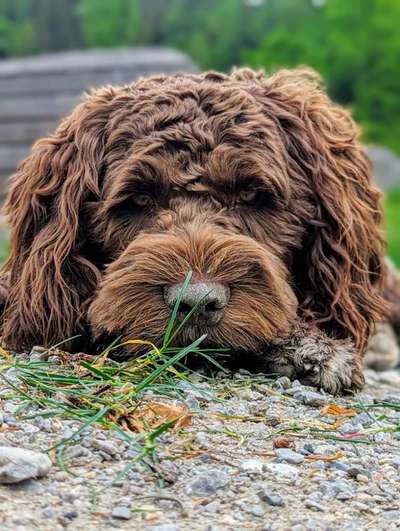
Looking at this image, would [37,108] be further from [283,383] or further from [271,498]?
[271,498]

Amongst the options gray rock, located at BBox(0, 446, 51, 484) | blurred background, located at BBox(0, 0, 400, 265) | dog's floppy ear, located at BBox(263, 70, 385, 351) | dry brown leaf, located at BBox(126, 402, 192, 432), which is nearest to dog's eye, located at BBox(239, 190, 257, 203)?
dog's floppy ear, located at BBox(263, 70, 385, 351)

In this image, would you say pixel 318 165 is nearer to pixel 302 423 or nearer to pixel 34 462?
pixel 302 423

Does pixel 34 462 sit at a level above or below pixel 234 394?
above

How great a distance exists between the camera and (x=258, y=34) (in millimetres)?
35688

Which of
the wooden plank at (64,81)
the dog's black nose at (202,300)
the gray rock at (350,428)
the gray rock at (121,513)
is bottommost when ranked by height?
the wooden plank at (64,81)

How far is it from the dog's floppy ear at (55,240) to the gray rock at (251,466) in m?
1.79

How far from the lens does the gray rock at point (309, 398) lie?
4625 mm

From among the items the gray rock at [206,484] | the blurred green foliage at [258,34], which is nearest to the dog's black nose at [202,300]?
the gray rock at [206,484]

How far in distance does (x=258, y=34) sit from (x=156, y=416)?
32906mm

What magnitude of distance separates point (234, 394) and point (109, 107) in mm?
1855

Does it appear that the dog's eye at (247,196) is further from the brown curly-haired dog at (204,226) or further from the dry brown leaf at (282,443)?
the dry brown leaf at (282,443)

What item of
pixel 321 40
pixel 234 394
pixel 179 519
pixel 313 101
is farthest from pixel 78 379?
pixel 321 40

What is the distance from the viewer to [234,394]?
4.54 m

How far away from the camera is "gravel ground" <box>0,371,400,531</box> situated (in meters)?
3.21
